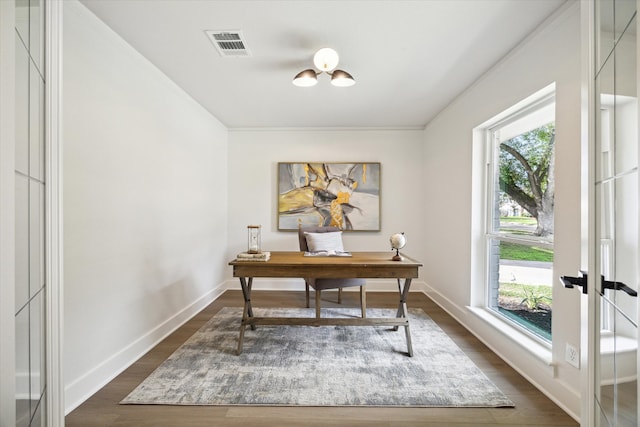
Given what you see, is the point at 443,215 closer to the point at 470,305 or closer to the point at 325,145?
the point at 470,305

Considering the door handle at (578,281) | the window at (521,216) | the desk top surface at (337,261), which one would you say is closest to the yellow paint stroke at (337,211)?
the desk top surface at (337,261)

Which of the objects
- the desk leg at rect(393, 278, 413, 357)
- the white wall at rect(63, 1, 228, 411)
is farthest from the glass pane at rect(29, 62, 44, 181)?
the desk leg at rect(393, 278, 413, 357)

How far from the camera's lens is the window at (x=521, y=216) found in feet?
6.90

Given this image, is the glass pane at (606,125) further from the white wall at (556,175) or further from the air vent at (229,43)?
the air vent at (229,43)

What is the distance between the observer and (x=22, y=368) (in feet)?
3.34

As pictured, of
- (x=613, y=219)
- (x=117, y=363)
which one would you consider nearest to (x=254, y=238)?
(x=117, y=363)

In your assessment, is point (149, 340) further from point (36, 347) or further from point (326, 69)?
point (326, 69)

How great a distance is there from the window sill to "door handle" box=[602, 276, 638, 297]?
1.14 meters

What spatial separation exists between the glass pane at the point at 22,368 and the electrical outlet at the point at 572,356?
2618 mm

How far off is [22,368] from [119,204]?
4.34 ft

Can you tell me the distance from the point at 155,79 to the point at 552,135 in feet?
10.6

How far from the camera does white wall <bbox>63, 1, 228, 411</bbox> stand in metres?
1.75

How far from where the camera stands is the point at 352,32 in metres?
2.04

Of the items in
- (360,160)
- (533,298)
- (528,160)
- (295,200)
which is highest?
(360,160)
